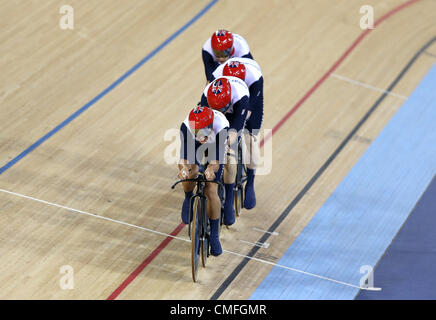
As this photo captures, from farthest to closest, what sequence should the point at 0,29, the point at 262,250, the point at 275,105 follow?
the point at 0,29 → the point at 275,105 → the point at 262,250

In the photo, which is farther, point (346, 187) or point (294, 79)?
point (294, 79)

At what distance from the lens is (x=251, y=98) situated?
607 centimetres

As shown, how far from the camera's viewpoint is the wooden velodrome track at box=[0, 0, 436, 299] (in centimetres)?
586

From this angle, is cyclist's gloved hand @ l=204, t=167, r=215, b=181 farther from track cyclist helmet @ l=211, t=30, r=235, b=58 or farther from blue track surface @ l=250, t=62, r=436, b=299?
track cyclist helmet @ l=211, t=30, r=235, b=58

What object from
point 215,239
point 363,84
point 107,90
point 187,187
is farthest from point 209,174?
point 363,84

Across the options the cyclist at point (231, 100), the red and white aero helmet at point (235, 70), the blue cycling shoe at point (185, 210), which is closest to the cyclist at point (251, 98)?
the red and white aero helmet at point (235, 70)

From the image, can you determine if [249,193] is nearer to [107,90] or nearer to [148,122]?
[148,122]

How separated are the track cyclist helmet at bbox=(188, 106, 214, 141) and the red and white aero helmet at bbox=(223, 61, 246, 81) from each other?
0.74m

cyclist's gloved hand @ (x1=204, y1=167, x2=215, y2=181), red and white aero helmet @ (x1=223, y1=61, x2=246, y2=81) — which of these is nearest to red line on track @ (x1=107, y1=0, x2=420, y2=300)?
cyclist's gloved hand @ (x1=204, y1=167, x2=215, y2=181)

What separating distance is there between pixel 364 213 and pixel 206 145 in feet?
6.14

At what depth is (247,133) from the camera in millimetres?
6250

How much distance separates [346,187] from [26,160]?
2759 millimetres

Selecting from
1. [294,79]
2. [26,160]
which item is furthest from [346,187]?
[26,160]

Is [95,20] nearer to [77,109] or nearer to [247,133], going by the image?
[77,109]
